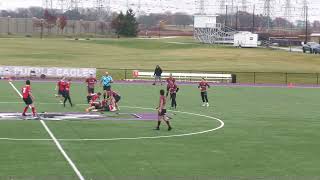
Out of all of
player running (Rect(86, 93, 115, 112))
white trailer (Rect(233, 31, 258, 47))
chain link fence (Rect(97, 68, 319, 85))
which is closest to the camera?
player running (Rect(86, 93, 115, 112))

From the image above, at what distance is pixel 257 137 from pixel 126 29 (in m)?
133

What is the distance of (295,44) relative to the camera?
15050 centimetres

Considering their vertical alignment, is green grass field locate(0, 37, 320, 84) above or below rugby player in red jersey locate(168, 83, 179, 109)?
above

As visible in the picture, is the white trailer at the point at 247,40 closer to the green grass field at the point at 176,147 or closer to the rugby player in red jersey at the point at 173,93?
the green grass field at the point at 176,147

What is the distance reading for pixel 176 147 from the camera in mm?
22250

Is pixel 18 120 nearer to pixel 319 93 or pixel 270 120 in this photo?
pixel 270 120

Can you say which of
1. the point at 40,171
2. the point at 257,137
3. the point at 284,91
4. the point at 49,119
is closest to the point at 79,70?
the point at 284,91

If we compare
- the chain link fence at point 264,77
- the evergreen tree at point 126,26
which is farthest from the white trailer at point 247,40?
the chain link fence at point 264,77

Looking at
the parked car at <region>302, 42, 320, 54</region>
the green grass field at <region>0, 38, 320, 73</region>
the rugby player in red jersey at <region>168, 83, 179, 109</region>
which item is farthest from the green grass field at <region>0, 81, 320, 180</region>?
the parked car at <region>302, 42, 320, 54</region>

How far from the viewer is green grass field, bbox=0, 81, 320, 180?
18.0 metres

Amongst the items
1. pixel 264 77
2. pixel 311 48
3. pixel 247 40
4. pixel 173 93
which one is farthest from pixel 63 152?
pixel 247 40

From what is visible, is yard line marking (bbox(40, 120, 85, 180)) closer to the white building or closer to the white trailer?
the white trailer

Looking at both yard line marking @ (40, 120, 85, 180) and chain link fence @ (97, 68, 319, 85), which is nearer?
yard line marking @ (40, 120, 85, 180)

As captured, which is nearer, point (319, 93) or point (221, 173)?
point (221, 173)
